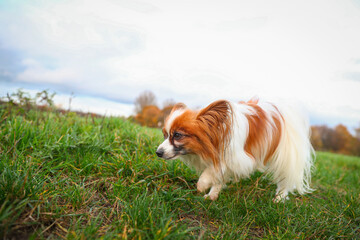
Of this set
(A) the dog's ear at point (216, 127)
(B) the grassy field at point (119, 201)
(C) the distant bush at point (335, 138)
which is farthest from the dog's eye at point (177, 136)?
(C) the distant bush at point (335, 138)

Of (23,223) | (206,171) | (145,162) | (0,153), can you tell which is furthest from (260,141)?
(0,153)

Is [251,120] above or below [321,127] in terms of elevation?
above

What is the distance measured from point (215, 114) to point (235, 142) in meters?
0.47

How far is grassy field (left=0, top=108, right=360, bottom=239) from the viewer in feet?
6.68

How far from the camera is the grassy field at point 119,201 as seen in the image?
80.2 inches

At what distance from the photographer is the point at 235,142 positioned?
3.13m

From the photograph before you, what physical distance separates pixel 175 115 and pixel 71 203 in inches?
65.4

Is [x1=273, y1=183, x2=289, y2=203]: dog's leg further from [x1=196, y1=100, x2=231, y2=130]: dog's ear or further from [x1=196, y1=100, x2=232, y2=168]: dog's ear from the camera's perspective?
[x1=196, y1=100, x2=231, y2=130]: dog's ear

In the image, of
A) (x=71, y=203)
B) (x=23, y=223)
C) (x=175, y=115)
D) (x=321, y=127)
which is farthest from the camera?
(x=321, y=127)

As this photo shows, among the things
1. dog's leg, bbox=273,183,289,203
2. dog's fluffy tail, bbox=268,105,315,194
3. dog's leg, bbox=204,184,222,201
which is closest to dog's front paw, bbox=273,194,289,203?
dog's leg, bbox=273,183,289,203

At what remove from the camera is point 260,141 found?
3361 mm

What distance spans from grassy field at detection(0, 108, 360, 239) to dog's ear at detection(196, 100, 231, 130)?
36.3 inches

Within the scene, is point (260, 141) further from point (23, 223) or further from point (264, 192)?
point (23, 223)

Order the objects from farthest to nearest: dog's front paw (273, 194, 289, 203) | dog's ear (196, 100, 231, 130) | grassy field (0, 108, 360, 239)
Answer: dog's front paw (273, 194, 289, 203), dog's ear (196, 100, 231, 130), grassy field (0, 108, 360, 239)
